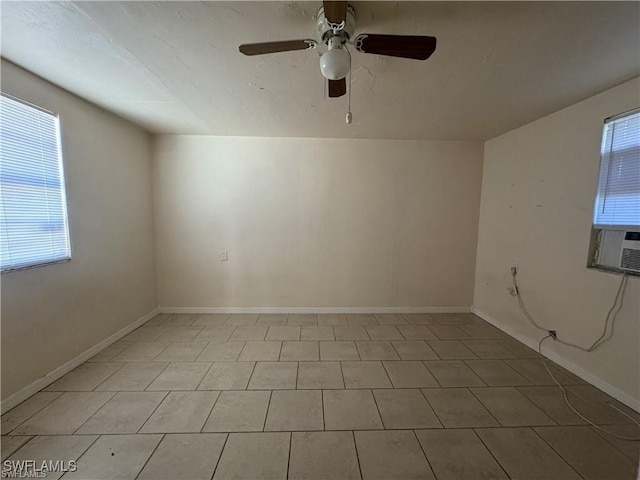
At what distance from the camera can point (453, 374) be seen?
2.18 metres

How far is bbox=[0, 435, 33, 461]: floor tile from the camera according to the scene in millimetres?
1413

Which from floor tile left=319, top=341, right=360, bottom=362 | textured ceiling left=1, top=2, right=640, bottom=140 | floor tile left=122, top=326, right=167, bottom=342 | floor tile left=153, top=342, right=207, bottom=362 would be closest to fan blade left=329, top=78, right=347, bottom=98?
textured ceiling left=1, top=2, right=640, bottom=140

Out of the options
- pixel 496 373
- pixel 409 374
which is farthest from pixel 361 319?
pixel 496 373

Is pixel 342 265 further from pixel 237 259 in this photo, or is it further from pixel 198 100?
pixel 198 100

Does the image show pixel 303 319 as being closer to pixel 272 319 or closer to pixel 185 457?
pixel 272 319

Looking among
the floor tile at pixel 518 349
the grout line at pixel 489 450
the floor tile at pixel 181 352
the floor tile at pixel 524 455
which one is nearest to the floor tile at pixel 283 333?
the floor tile at pixel 181 352

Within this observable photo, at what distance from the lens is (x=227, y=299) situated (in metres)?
3.45

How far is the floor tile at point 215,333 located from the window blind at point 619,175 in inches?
143

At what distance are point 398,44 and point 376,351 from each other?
8.15ft

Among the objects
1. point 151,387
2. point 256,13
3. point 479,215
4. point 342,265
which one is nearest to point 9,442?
point 151,387

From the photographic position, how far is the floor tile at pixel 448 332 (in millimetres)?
2839

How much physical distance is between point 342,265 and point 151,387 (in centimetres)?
236

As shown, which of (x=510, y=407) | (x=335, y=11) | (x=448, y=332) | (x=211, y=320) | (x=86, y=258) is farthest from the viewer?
(x=211, y=320)

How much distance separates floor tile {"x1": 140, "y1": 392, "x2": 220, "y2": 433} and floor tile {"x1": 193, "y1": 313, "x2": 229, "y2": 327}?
1224mm
